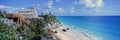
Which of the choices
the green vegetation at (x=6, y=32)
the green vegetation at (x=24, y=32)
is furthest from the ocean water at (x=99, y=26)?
the green vegetation at (x=6, y=32)

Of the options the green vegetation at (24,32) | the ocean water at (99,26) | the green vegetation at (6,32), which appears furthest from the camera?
the ocean water at (99,26)

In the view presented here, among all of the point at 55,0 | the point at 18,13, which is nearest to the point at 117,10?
the point at 55,0

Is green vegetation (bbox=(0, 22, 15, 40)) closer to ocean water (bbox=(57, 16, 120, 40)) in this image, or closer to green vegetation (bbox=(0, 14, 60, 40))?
green vegetation (bbox=(0, 14, 60, 40))

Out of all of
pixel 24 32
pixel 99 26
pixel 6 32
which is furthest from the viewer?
pixel 99 26

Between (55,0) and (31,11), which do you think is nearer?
(55,0)

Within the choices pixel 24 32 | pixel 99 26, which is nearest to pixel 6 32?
pixel 24 32

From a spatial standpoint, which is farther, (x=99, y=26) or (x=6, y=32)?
(x=99, y=26)

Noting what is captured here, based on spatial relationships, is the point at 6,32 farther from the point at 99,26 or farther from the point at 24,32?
the point at 99,26

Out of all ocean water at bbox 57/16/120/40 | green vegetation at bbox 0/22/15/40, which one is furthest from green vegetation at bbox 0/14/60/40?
ocean water at bbox 57/16/120/40

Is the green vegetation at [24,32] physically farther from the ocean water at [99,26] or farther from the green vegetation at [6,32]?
the ocean water at [99,26]

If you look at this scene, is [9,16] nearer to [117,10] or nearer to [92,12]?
[92,12]

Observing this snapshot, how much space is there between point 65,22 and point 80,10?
12.7 ft

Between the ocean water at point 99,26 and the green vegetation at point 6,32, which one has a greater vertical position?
the green vegetation at point 6,32

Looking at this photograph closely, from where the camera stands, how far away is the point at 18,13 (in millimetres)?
6043
